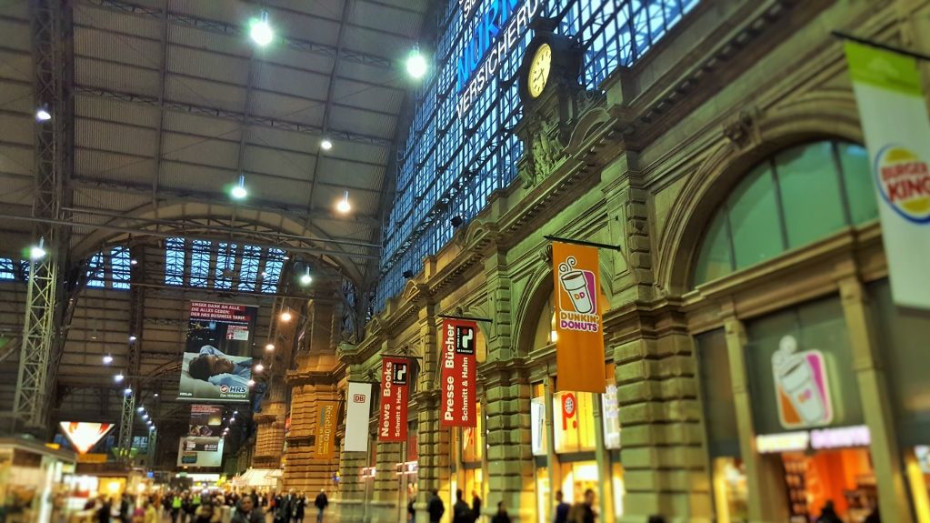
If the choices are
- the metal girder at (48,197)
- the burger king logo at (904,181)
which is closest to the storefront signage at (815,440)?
the burger king logo at (904,181)

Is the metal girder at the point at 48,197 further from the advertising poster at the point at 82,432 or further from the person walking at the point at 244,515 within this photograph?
the person walking at the point at 244,515

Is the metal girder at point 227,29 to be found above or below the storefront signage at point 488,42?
above

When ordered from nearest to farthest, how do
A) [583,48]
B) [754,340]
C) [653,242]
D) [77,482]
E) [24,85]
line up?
[754,340] → [653,242] → [77,482] → [583,48] → [24,85]

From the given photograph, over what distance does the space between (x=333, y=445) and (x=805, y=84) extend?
43.0 meters

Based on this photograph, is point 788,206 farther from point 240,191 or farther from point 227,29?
point 240,191

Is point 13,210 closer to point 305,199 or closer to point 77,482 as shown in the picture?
point 305,199

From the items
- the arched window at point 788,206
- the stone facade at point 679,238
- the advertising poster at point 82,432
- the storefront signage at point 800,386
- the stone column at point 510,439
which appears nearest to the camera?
the stone facade at point 679,238

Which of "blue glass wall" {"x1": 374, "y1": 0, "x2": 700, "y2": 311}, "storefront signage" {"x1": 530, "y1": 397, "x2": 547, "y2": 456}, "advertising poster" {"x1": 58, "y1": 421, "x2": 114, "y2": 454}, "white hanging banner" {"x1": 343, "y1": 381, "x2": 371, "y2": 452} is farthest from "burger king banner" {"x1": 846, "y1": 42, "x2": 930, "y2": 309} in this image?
"white hanging banner" {"x1": 343, "y1": 381, "x2": 371, "y2": 452}

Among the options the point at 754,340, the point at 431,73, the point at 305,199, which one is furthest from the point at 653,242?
the point at 305,199

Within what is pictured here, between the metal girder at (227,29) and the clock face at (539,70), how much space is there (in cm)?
1838

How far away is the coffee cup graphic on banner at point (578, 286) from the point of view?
55.8ft

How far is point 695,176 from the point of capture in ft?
49.9

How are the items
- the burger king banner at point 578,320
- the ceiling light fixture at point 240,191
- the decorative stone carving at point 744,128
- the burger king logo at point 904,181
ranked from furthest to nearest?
the ceiling light fixture at point 240,191 → the burger king banner at point 578,320 → the decorative stone carving at point 744,128 → the burger king logo at point 904,181

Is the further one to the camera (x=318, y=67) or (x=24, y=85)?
(x=318, y=67)
